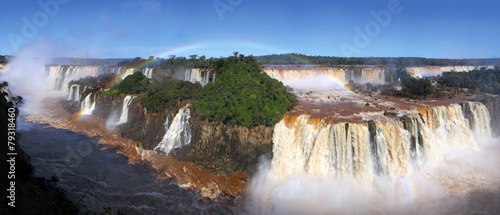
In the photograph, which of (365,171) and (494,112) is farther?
(494,112)

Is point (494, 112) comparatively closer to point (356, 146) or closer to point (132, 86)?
point (356, 146)

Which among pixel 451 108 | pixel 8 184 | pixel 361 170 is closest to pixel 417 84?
pixel 451 108

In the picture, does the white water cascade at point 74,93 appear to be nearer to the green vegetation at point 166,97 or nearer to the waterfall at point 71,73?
the waterfall at point 71,73

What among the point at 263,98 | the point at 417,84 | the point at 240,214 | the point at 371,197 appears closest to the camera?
the point at 240,214

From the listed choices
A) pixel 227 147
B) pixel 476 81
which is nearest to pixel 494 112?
pixel 476 81

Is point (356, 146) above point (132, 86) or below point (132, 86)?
below

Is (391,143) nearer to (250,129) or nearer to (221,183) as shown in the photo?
(250,129)

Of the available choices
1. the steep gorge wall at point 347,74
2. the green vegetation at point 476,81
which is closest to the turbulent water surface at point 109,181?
the steep gorge wall at point 347,74
